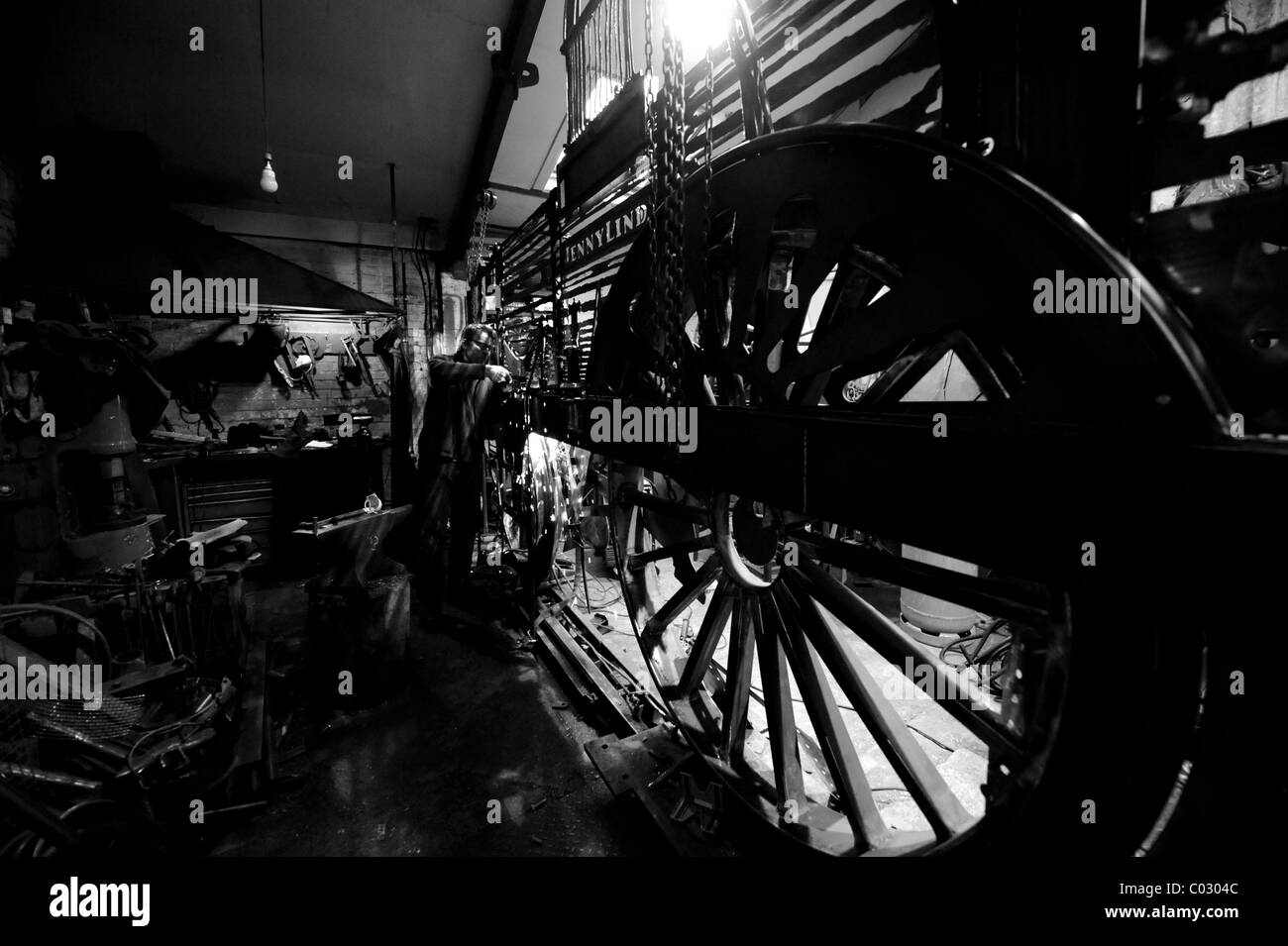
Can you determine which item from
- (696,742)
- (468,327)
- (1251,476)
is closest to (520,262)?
(468,327)

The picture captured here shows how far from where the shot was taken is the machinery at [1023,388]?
0.90m

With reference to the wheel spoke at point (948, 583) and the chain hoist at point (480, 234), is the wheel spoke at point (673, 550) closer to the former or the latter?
the wheel spoke at point (948, 583)

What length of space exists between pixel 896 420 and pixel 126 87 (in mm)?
9103

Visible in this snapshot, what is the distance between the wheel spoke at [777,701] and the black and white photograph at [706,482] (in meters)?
0.02

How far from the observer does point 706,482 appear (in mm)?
1745

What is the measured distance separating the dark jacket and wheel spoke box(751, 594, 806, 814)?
412 cm

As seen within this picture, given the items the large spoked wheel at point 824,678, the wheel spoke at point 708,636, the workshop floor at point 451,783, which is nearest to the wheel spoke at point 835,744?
the large spoked wheel at point 824,678

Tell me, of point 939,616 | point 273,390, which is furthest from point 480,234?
point 939,616

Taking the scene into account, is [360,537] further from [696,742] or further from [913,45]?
[913,45]

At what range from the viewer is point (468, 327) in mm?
6121

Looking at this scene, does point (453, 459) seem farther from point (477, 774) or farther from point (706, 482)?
point (706, 482)

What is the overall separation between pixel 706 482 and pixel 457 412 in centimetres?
467

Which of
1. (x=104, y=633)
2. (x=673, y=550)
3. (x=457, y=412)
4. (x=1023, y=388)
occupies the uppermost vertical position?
(x=457, y=412)

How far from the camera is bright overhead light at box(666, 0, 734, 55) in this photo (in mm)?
1862
